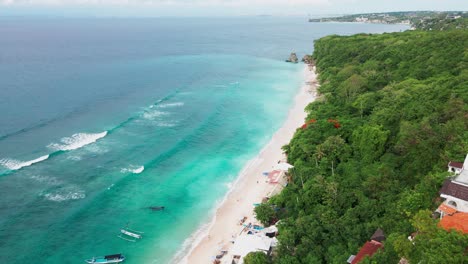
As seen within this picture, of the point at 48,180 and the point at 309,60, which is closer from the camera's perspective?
the point at 48,180

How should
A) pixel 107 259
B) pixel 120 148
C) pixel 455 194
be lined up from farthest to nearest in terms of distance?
1. pixel 120 148
2. pixel 107 259
3. pixel 455 194

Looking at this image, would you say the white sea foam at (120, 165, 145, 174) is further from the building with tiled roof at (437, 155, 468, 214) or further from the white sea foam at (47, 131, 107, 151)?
the building with tiled roof at (437, 155, 468, 214)

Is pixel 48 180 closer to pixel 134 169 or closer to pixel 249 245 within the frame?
pixel 134 169

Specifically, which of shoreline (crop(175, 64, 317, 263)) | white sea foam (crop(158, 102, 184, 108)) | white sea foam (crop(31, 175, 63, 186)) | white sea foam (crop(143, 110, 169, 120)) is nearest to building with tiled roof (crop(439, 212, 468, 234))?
shoreline (crop(175, 64, 317, 263))

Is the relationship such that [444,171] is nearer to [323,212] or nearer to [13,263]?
[323,212]

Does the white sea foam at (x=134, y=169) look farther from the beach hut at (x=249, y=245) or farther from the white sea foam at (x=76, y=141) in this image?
the beach hut at (x=249, y=245)

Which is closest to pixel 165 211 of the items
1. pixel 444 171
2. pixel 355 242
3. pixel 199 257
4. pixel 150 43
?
pixel 199 257

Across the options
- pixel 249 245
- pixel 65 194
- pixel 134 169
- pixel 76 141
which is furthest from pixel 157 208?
pixel 76 141
